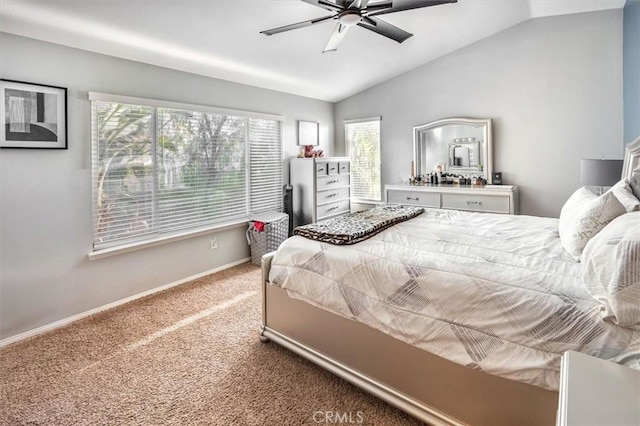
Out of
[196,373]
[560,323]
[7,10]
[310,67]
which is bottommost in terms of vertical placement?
[196,373]

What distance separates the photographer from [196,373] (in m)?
2.12

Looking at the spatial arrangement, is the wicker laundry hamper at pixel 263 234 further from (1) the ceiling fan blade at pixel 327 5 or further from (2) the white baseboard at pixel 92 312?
(1) the ceiling fan blade at pixel 327 5

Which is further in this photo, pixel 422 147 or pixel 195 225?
pixel 422 147

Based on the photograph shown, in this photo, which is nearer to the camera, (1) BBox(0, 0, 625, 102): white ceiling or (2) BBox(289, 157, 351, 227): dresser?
(1) BBox(0, 0, 625, 102): white ceiling

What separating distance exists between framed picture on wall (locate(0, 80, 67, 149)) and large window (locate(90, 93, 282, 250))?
0.25m

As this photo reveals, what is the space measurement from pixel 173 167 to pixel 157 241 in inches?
→ 31.0

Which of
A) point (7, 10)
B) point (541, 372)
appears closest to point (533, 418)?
point (541, 372)

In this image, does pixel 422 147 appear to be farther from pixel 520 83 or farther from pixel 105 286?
pixel 105 286

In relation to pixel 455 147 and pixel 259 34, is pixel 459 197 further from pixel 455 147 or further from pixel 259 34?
pixel 259 34

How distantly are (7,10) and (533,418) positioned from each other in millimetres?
3767

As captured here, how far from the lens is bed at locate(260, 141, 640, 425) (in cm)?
128

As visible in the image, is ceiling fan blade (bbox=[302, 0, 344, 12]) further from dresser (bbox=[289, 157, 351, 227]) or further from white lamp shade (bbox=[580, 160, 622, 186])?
white lamp shade (bbox=[580, 160, 622, 186])

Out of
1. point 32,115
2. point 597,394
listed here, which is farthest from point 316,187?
point 597,394

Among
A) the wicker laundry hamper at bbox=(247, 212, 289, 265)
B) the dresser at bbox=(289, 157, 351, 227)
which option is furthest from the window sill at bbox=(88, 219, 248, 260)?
the dresser at bbox=(289, 157, 351, 227)
